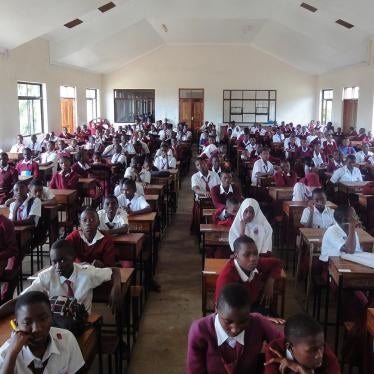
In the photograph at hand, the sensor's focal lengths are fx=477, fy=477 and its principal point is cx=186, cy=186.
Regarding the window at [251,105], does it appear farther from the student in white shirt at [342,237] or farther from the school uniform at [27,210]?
the student in white shirt at [342,237]

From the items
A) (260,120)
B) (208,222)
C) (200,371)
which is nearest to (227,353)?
(200,371)

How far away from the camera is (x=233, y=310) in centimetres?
221

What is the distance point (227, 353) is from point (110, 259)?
1.75m

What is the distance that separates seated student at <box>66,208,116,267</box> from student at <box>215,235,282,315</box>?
104 centimetres

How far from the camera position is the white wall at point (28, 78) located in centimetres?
1134

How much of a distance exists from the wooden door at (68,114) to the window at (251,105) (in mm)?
7242

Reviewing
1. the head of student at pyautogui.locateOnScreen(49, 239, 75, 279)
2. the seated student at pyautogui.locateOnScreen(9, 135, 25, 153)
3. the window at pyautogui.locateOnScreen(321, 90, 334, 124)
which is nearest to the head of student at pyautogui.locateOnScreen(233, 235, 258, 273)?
the head of student at pyautogui.locateOnScreen(49, 239, 75, 279)

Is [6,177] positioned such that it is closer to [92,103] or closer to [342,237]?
[342,237]

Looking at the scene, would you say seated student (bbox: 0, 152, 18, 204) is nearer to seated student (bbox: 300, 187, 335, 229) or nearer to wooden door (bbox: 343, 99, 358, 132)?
seated student (bbox: 300, 187, 335, 229)

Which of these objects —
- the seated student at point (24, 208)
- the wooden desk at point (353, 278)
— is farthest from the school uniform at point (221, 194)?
the wooden desk at point (353, 278)

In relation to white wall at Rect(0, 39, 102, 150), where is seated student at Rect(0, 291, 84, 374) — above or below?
below

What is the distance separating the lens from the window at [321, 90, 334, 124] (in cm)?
1969

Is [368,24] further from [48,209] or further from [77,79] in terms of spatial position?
[77,79]

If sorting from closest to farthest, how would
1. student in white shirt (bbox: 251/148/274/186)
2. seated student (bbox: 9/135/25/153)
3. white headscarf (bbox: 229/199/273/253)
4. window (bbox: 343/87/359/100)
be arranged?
white headscarf (bbox: 229/199/273/253) < student in white shirt (bbox: 251/148/274/186) < seated student (bbox: 9/135/25/153) < window (bbox: 343/87/359/100)
